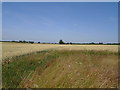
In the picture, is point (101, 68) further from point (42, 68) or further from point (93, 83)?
point (42, 68)

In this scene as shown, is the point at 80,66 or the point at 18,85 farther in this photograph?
the point at 80,66

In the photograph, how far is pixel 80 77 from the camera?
37.1ft

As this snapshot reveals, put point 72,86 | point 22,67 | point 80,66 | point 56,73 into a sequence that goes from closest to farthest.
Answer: point 72,86
point 56,73
point 80,66
point 22,67

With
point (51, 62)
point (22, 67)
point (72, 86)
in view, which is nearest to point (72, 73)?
point (72, 86)

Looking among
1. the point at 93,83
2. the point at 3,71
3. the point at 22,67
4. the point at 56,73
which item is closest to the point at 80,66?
the point at 56,73

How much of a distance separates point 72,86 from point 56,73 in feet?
7.17

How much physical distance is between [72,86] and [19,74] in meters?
3.99

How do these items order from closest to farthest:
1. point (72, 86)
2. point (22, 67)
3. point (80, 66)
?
1. point (72, 86)
2. point (80, 66)
3. point (22, 67)

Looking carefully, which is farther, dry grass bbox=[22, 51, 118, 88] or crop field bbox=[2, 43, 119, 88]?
crop field bbox=[2, 43, 119, 88]

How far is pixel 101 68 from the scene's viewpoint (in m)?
12.7

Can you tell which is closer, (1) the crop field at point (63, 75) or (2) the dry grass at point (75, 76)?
(2) the dry grass at point (75, 76)

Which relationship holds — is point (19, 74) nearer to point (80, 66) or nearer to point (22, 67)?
point (22, 67)

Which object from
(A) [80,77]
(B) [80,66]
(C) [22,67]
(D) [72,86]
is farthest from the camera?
(C) [22,67]

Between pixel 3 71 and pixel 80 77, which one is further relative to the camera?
pixel 3 71
